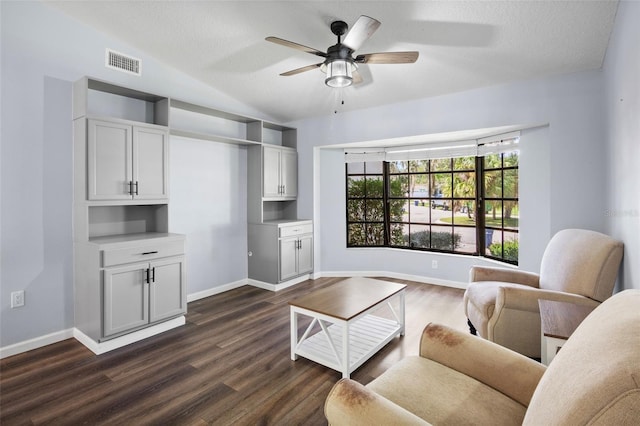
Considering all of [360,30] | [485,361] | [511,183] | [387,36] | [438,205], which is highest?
[387,36]

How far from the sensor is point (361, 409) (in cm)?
110

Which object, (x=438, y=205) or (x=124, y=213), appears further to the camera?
(x=438, y=205)

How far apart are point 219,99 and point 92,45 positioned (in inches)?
56.7

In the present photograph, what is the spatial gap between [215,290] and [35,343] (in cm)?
185

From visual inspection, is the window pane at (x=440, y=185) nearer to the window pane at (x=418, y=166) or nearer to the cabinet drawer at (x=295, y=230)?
the window pane at (x=418, y=166)

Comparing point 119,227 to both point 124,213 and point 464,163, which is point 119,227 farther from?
point 464,163

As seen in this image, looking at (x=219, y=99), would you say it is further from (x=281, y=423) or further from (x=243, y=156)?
(x=281, y=423)

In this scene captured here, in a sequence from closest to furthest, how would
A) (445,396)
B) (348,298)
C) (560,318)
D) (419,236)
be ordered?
(445,396) → (560,318) → (348,298) → (419,236)

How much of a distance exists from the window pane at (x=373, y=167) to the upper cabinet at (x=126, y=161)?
293 centimetres

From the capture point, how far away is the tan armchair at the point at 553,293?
2197 mm

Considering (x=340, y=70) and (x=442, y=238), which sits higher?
(x=340, y=70)

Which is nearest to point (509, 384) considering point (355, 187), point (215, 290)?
point (215, 290)

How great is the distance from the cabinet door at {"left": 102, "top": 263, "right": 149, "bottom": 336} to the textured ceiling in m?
2.25

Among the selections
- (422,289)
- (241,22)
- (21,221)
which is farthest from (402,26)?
(21,221)
